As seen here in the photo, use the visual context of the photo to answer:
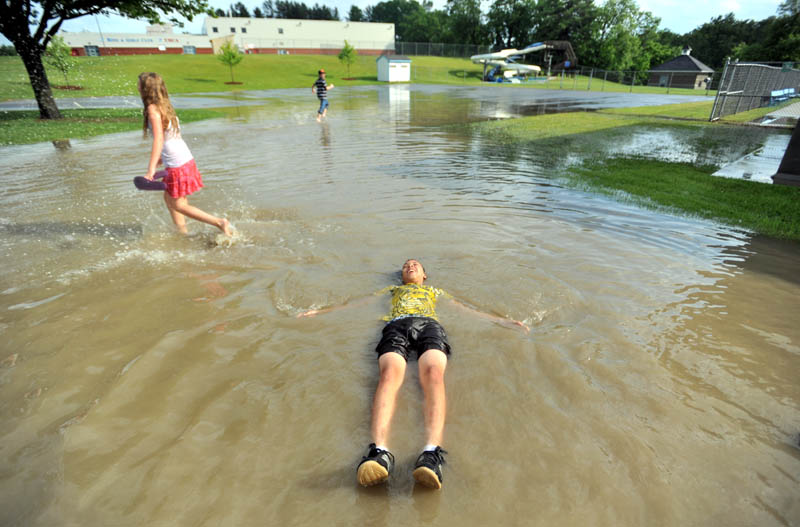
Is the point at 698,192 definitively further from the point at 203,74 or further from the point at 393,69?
the point at 203,74

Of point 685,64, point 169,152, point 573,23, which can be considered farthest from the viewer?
point 573,23

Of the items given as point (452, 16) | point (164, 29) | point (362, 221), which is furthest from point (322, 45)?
point (362, 221)

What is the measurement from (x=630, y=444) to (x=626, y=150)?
12.9 m

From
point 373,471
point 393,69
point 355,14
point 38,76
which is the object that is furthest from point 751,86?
point 355,14

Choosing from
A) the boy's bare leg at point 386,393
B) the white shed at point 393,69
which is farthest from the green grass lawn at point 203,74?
the boy's bare leg at point 386,393

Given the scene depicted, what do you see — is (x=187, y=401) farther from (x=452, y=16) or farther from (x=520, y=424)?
(x=452, y=16)

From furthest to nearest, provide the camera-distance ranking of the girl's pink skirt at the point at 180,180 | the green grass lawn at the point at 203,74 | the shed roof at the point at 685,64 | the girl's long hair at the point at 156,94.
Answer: the shed roof at the point at 685,64
the green grass lawn at the point at 203,74
the girl's pink skirt at the point at 180,180
the girl's long hair at the point at 156,94

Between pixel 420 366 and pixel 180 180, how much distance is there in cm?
457

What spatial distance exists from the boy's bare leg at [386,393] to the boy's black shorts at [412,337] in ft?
0.39

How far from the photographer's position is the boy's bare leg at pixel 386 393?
2814 mm

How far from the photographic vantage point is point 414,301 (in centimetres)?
418

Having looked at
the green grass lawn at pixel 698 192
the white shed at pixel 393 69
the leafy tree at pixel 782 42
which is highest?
the leafy tree at pixel 782 42

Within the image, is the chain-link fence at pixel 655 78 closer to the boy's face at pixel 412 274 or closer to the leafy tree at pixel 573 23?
the leafy tree at pixel 573 23

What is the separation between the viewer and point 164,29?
255ft
